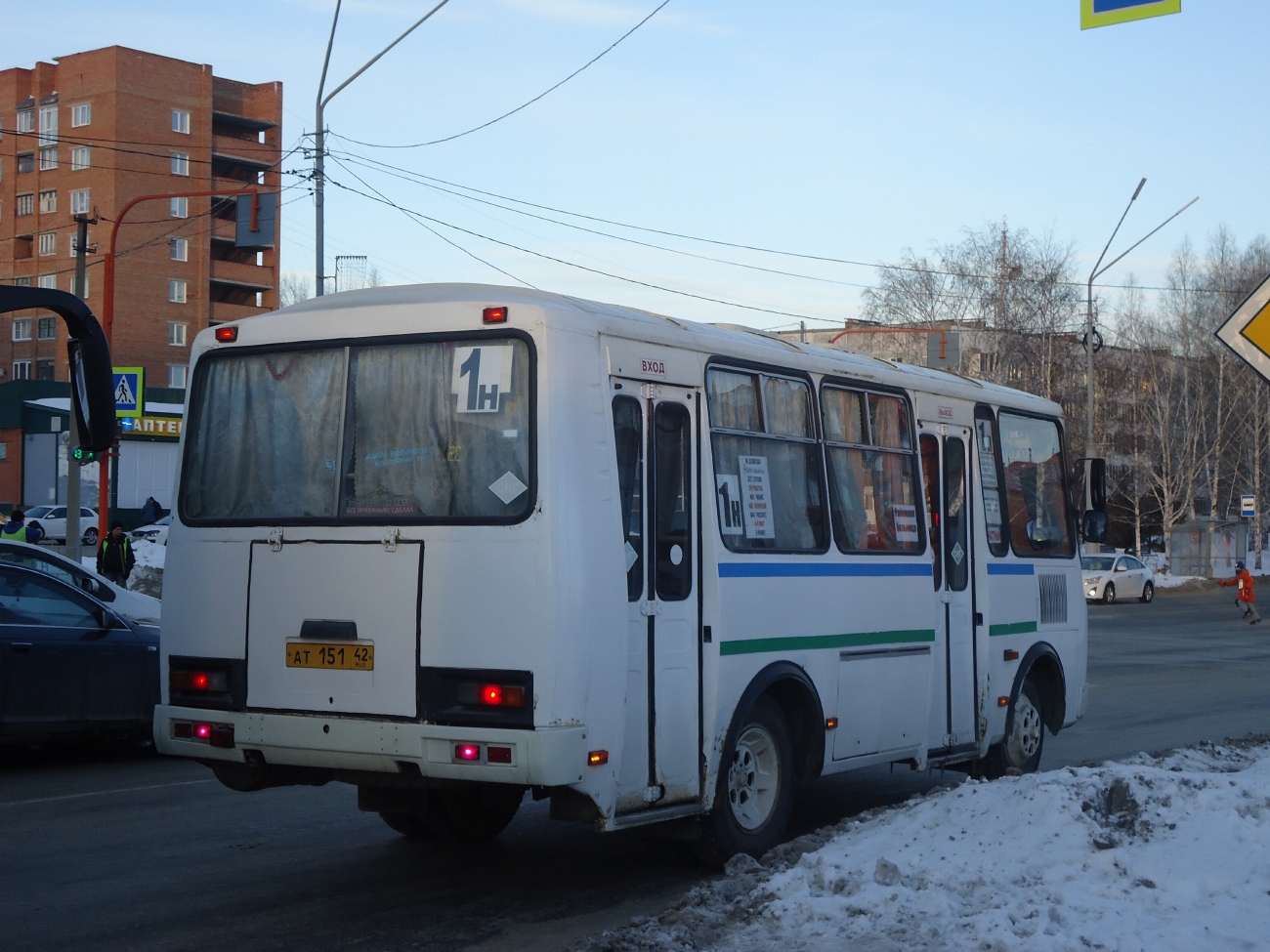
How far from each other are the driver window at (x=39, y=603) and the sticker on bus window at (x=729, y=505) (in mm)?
5863

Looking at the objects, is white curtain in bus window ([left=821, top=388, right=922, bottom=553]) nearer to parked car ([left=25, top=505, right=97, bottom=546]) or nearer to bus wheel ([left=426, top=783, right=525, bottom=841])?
bus wheel ([left=426, top=783, right=525, bottom=841])

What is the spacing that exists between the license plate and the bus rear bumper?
0.23m

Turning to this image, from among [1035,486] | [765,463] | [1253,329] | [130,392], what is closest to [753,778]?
[765,463]

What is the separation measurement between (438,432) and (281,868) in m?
2.56

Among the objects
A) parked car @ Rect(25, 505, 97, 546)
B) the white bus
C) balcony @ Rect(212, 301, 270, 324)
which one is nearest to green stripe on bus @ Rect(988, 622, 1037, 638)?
the white bus

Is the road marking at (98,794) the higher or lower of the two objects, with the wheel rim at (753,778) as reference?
lower

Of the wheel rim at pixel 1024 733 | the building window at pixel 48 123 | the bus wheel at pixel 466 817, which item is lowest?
the bus wheel at pixel 466 817

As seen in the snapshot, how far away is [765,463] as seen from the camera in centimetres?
795

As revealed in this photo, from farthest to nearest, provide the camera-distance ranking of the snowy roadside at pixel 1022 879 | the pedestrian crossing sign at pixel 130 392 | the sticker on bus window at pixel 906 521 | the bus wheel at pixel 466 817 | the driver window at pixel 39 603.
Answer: the pedestrian crossing sign at pixel 130 392
the driver window at pixel 39 603
the sticker on bus window at pixel 906 521
the bus wheel at pixel 466 817
the snowy roadside at pixel 1022 879

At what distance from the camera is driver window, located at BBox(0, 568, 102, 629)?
10.8 metres

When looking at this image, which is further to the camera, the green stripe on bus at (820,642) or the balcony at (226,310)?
the balcony at (226,310)

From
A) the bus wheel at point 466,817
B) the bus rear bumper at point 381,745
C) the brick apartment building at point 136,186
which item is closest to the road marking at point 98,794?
the bus wheel at point 466,817

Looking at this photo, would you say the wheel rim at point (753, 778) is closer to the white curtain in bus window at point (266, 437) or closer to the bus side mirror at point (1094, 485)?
the white curtain in bus window at point (266, 437)

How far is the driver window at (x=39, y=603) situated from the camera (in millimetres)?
10750
